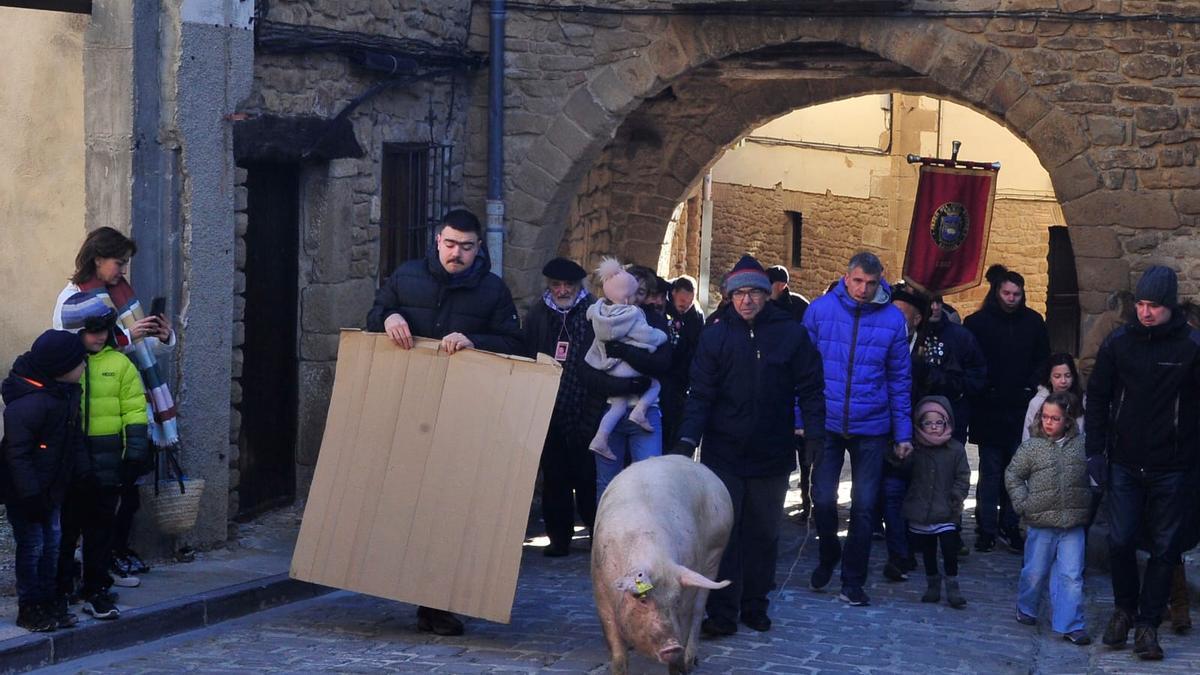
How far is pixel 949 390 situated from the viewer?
999cm

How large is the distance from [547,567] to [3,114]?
12.8 feet

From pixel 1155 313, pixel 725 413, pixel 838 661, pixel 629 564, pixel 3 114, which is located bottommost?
pixel 838 661

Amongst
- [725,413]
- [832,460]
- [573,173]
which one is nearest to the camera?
[725,413]

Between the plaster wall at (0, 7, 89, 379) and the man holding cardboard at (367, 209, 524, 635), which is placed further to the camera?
the plaster wall at (0, 7, 89, 379)

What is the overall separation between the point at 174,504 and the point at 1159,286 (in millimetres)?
4864

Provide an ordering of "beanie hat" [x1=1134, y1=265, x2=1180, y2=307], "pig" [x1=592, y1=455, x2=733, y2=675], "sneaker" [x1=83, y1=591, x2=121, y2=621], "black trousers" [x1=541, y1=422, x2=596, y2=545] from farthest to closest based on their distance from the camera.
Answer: "black trousers" [x1=541, y1=422, x2=596, y2=545] < "beanie hat" [x1=1134, y1=265, x2=1180, y2=307] < "sneaker" [x1=83, y1=591, x2=121, y2=621] < "pig" [x1=592, y1=455, x2=733, y2=675]

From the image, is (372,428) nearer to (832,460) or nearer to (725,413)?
(725,413)

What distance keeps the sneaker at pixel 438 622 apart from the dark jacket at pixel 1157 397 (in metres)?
3.13

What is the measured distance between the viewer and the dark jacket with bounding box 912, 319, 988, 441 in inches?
392

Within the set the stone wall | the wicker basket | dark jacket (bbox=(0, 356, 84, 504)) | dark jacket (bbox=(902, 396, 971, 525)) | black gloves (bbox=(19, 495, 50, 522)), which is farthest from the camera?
the stone wall

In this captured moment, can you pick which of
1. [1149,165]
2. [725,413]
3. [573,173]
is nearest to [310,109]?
[573,173]

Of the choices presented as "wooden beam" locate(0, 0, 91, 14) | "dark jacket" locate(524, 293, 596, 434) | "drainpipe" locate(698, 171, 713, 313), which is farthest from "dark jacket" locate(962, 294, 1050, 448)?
"drainpipe" locate(698, 171, 713, 313)

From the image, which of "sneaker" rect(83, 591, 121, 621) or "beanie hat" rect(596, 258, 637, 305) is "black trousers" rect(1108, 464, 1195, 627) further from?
"sneaker" rect(83, 591, 121, 621)

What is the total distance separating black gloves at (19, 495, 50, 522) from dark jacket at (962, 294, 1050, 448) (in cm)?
582
